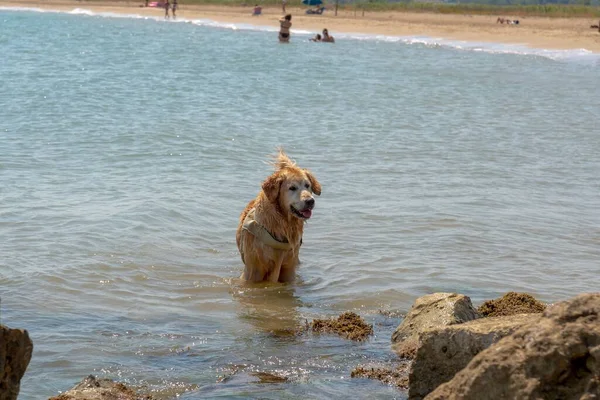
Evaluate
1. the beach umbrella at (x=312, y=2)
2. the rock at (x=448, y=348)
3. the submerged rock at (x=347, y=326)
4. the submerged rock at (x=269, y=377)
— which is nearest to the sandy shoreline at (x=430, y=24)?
the beach umbrella at (x=312, y=2)

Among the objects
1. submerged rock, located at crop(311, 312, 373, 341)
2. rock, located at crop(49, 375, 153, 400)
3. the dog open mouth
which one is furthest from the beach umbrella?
rock, located at crop(49, 375, 153, 400)

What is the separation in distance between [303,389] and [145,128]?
13466 mm

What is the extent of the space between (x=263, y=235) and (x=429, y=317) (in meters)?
2.36

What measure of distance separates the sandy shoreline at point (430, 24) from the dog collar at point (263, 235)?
38.0 meters

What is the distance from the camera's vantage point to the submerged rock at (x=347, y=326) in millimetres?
7422

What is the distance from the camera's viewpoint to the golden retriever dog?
866 centimetres

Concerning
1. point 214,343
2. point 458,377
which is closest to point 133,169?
point 214,343

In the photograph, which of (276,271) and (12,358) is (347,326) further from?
(12,358)

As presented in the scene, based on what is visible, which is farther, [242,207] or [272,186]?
[242,207]

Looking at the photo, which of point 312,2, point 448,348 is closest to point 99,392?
point 448,348

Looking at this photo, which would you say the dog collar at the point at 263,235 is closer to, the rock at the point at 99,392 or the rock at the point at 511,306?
the rock at the point at 511,306

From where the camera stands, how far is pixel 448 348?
17.1 feet

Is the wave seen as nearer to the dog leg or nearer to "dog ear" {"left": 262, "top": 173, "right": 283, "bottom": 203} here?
the dog leg

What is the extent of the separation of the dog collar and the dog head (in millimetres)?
254
